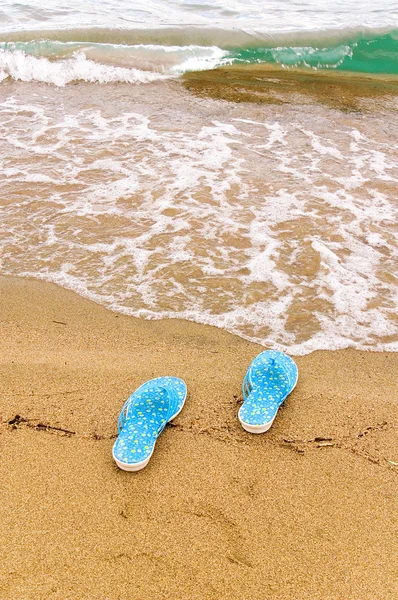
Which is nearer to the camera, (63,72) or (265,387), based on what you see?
(265,387)

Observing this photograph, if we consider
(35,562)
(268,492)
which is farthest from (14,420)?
(268,492)

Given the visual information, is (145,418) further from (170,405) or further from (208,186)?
(208,186)

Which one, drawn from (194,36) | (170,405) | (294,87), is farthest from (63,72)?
(170,405)

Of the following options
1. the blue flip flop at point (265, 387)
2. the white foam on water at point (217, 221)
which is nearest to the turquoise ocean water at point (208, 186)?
the white foam on water at point (217, 221)

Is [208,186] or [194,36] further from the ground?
[194,36]

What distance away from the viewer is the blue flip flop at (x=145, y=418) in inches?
84.8

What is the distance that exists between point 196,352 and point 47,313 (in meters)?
1.06

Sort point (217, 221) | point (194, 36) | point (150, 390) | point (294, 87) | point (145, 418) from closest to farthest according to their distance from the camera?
point (145, 418) → point (150, 390) → point (217, 221) → point (294, 87) → point (194, 36)

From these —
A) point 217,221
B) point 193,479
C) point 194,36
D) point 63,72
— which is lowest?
point 193,479

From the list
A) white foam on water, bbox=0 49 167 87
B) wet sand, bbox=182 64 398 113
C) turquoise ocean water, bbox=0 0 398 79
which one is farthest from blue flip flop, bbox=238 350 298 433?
turquoise ocean water, bbox=0 0 398 79

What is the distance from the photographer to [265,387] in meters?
2.57

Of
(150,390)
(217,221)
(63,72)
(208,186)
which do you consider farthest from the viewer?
(63,72)

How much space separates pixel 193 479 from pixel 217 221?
101 inches

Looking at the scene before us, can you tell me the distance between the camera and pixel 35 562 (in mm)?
1781
